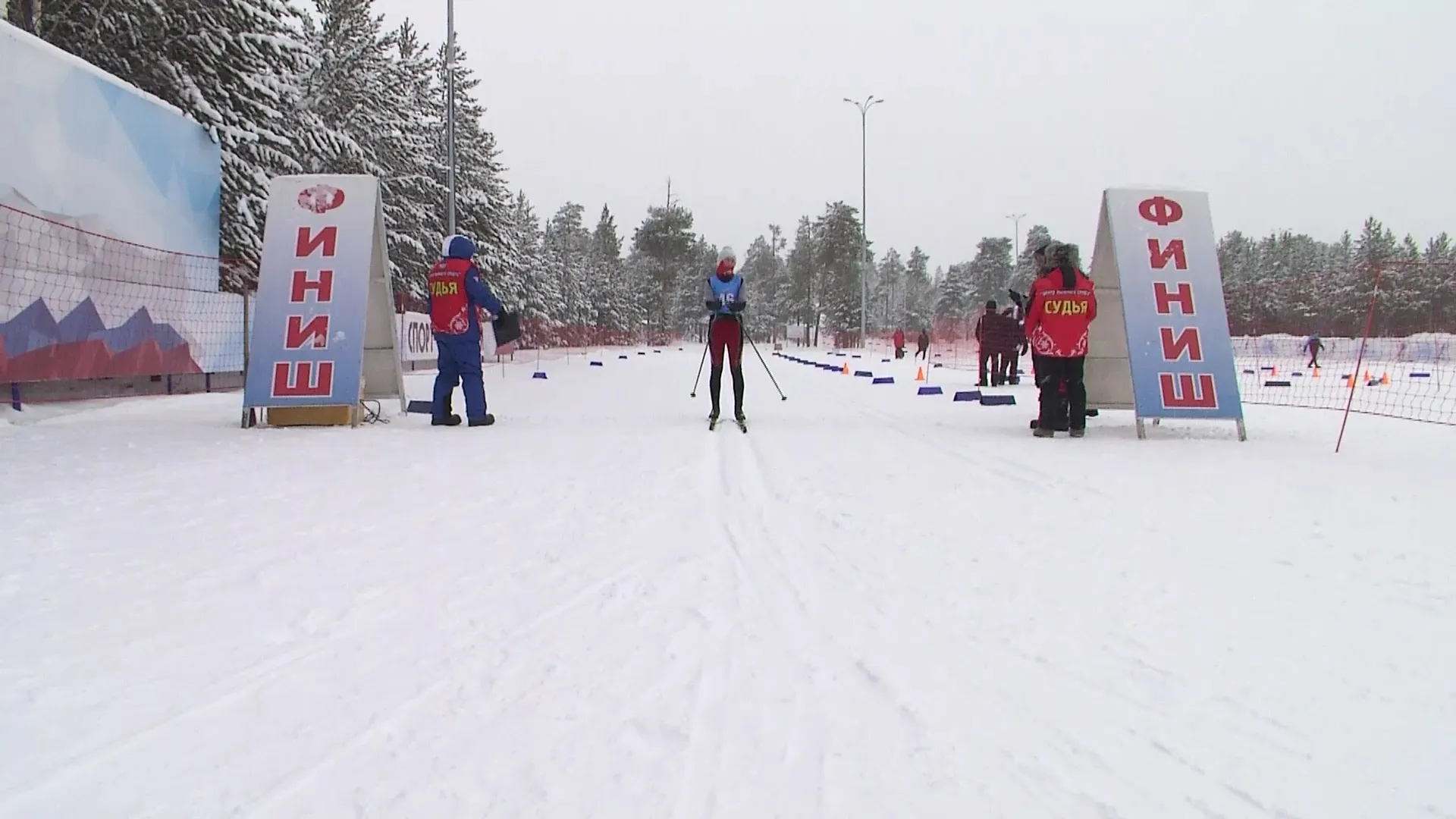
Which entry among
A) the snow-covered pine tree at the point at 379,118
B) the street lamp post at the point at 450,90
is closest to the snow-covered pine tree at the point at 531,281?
the snow-covered pine tree at the point at 379,118

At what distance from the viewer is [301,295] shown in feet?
28.3

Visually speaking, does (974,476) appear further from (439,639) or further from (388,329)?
(388,329)

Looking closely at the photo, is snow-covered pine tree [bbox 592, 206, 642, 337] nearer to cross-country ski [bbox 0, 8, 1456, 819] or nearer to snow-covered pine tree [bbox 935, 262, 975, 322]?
snow-covered pine tree [bbox 935, 262, 975, 322]

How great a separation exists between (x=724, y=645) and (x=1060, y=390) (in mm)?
6261

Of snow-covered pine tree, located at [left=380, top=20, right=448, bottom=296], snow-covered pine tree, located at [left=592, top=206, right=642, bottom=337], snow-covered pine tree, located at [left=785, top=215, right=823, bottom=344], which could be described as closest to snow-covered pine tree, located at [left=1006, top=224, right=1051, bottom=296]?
snow-covered pine tree, located at [left=785, top=215, right=823, bottom=344]

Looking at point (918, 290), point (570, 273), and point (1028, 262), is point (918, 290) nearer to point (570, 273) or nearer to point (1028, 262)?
point (1028, 262)

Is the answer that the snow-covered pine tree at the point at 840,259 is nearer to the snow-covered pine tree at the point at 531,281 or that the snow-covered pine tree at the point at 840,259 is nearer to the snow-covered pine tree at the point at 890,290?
the snow-covered pine tree at the point at 531,281

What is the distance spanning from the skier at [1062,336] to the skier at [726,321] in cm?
298

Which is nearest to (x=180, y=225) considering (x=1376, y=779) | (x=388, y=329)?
(x=388, y=329)

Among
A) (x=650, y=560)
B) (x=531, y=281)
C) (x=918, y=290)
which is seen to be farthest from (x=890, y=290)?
(x=650, y=560)

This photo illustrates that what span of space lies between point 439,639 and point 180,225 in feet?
42.4

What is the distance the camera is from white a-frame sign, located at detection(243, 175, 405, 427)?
8.38 m

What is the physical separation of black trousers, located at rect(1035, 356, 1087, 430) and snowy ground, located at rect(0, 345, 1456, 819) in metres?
2.38

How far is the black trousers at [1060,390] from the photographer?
8000mm
